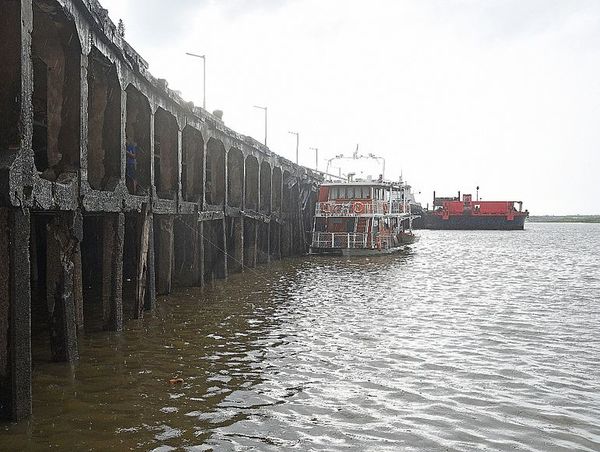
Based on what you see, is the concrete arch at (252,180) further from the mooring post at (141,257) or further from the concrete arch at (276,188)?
the mooring post at (141,257)

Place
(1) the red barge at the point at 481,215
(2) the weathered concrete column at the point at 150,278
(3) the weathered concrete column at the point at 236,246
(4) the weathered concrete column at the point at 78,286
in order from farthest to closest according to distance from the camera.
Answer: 1. (1) the red barge at the point at 481,215
2. (3) the weathered concrete column at the point at 236,246
3. (2) the weathered concrete column at the point at 150,278
4. (4) the weathered concrete column at the point at 78,286

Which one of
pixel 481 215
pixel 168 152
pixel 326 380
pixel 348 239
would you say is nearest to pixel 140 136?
pixel 168 152

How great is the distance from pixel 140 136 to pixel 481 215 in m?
81.9

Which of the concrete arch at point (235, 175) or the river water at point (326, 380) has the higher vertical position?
the concrete arch at point (235, 175)

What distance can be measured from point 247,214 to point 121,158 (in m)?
11.5

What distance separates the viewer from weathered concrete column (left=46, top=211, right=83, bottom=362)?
8.12 meters

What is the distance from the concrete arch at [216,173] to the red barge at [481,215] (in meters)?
74.6

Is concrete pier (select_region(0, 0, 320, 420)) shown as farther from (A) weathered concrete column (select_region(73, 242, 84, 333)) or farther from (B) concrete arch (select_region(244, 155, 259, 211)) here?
(B) concrete arch (select_region(244, 155, 259, 211))

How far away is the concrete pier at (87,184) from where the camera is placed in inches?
246

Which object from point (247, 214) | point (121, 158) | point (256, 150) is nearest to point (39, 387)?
point (121, 158)

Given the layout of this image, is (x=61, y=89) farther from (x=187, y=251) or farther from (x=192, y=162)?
(x=187, y=251)

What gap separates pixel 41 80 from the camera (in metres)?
11.0

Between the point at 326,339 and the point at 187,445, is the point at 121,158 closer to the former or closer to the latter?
the point at 326,339

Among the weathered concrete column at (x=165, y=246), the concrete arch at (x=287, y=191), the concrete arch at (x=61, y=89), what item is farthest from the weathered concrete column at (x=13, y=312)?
the concrete arch at (x=287, y=191)
